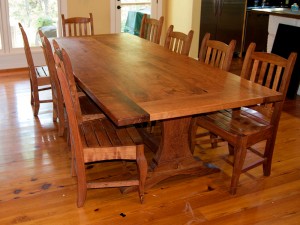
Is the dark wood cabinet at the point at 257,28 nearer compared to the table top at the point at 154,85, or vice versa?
the table top at the point at 154,85

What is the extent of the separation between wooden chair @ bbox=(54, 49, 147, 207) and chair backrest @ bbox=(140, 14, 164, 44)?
184 cm

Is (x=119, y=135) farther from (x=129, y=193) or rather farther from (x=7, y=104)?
(x=7, y=104)

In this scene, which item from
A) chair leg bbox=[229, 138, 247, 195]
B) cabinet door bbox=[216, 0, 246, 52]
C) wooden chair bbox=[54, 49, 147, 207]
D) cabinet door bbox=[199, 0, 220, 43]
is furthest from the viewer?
cabinet door bbox=[216, 0, 246, 52]

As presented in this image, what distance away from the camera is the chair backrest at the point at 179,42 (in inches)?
134

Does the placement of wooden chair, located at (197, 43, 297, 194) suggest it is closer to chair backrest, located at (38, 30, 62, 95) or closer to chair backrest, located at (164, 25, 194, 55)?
chair backrest, located at (164, 25, 194, 55)

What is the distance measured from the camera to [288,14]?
14.4 ft

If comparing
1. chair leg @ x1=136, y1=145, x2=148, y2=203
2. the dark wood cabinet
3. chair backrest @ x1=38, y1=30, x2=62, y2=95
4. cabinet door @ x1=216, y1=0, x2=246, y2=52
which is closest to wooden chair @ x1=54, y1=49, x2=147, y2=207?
chair leg @ x1=136, y1=145, x2=148, y2=203

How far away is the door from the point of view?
596cm

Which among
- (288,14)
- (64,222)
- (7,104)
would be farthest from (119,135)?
(288,14)

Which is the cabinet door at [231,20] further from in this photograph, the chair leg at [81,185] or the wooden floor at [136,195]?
the chair leg at [81,185]

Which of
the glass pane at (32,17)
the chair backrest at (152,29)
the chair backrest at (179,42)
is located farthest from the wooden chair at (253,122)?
the glass pane at (32,17)

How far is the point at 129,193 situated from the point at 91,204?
0.28 meters

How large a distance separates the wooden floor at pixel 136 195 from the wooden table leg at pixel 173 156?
80 mm

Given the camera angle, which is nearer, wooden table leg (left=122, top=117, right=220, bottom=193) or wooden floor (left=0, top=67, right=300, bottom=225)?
wooden floor (left=0, top=67, right=300, bottom=225)
